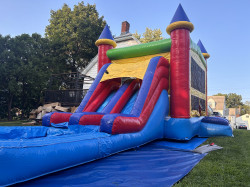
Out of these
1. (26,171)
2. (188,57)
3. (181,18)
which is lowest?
(26,171)

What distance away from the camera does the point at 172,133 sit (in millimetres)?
4438

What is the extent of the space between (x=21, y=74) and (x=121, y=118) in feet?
33.1

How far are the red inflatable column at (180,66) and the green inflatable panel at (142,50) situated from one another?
0.34m

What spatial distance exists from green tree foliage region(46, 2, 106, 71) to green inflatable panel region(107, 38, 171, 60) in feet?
37.8

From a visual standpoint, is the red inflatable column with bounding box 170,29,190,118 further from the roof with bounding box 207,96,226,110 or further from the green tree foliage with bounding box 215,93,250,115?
the green tree foliage with bounding box 215,93,250,115

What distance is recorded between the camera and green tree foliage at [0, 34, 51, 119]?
1055 centimetres

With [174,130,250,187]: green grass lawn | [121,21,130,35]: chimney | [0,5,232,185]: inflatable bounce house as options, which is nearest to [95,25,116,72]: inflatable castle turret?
[0,5,232,185]: inflatable bounce house

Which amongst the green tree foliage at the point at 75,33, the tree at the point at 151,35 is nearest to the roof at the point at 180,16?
the green tree foliage at the point at 75,33

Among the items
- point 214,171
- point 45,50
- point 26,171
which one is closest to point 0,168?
point 26,171

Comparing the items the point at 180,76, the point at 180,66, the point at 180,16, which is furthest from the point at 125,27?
the point at 180,76

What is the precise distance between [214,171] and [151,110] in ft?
6.27

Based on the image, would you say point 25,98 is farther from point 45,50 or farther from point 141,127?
point 141,127

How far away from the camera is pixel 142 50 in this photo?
5566mm

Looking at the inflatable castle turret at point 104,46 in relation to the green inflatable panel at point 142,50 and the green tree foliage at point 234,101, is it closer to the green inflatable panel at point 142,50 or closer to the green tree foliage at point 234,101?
the green inflatable panel at point 142,50
